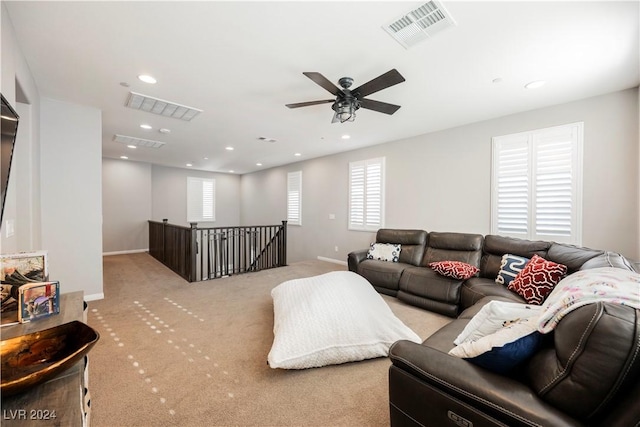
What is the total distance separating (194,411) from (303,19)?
9.07 feet

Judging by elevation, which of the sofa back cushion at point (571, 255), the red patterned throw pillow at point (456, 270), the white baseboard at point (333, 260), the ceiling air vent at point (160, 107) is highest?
the ceiling air vent at point (160, 107)

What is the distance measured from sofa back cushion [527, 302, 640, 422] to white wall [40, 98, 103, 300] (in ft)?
15.6

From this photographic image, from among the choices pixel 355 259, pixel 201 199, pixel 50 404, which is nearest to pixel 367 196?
pixel 355 259

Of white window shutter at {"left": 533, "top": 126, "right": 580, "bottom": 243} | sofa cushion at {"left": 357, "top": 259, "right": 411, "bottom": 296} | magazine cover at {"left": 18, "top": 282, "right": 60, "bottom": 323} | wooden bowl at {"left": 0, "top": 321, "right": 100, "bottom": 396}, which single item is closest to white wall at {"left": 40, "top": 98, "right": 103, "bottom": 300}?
magazine cover at {"left": 18, "top": 282, "right": 60, "bottom": 323}

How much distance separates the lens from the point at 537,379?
40.4 inches

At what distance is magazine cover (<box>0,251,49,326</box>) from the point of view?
1.33 m

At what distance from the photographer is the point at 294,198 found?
7441 mm

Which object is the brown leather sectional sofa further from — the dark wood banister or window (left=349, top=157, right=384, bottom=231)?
the dark wood banister

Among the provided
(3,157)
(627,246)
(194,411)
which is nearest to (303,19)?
(3,157)

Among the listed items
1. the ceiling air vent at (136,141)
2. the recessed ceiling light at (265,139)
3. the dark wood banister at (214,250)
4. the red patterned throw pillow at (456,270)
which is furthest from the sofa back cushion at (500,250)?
the ceiling air vent at (136,141)

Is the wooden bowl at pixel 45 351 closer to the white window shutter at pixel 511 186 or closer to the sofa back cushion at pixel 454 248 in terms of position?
the sofa back cushion at pixel 454 248

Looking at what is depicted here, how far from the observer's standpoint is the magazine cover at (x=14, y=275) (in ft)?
4.35

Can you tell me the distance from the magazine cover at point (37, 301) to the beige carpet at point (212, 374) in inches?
30.8

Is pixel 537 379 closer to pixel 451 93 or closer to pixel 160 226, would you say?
pixel 451 93
